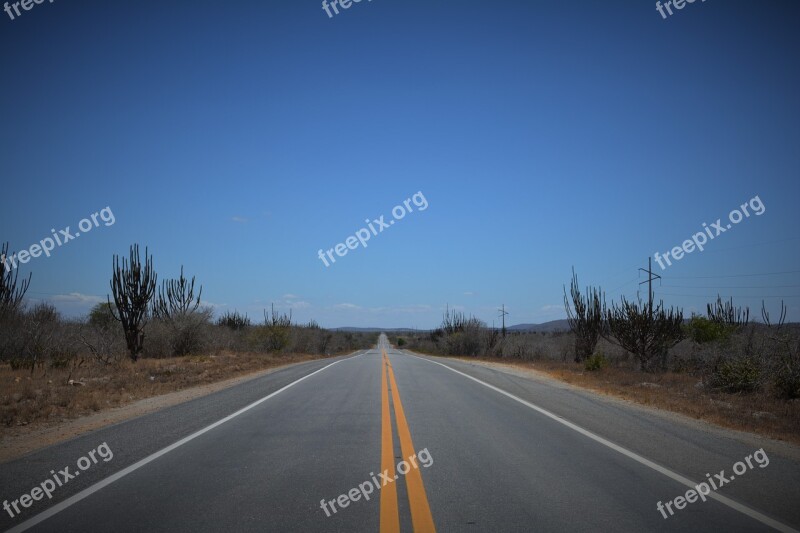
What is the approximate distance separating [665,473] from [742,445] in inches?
111

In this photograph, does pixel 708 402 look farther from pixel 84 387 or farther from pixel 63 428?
pixel 84 387

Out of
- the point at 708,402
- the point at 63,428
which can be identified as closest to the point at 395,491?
the point at 63,428

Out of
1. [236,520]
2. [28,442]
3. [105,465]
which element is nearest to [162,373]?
[28,442]

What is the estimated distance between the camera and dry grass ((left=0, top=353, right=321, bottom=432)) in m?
10.7

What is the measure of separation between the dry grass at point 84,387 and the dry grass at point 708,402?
44.6 feet

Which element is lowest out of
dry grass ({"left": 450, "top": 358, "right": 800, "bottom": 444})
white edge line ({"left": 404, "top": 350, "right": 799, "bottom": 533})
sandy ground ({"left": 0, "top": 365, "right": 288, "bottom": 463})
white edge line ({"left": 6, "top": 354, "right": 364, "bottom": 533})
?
dry grass ({"left": 450, "top": 358, "right": 800, "bottom": 444})

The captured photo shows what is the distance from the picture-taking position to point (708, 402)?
524 inches

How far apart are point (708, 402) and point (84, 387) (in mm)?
17364

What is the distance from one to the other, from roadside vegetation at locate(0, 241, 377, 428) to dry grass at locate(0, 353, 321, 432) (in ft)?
0.08

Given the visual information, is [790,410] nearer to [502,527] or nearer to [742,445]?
[742,445]

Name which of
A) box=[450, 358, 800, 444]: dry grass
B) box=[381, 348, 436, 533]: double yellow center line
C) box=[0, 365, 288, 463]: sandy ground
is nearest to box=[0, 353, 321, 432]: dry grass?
box=[0, 365, 288, 463]: sandy ground

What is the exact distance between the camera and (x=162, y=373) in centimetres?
1989

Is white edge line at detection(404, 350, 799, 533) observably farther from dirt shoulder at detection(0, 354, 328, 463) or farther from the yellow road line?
dirt shoulder at detection(0, 354, 328, 463)

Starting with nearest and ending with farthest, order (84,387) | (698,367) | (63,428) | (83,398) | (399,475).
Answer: (399,475) < (63,428) < (83,398) < (84,387) < (698,367)
